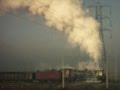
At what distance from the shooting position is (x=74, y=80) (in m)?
76.2

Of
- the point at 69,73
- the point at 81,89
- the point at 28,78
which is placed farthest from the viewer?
the point at 28,78

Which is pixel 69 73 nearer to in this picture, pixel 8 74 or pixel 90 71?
pixel 90 71

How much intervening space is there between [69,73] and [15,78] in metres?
16.0

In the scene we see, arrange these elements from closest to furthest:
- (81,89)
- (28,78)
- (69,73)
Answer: (81,89), (69,73), (28,78)

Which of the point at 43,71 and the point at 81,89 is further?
the point at 43,71

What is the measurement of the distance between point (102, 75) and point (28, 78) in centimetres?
1804

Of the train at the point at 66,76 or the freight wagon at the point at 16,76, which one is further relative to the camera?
the freight wagon at the point at 16,76

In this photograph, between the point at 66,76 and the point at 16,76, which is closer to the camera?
the point at 66,76

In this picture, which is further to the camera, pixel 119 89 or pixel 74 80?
pixel 74 80

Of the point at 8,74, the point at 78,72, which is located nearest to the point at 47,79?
the point at 78,72

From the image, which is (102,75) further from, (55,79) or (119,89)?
(119,89)

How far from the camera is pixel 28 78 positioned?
81750mm

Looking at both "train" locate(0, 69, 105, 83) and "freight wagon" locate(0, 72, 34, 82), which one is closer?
"train" locate(0, 69, 105, 83)

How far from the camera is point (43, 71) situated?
264 feet
